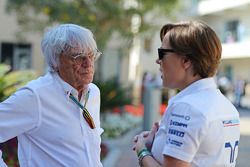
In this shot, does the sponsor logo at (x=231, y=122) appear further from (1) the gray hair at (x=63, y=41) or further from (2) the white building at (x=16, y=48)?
(2) the white building at (x=16, y=48)

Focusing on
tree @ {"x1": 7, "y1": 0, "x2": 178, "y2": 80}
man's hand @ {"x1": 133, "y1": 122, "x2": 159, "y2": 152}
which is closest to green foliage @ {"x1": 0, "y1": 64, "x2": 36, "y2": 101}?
man's hand @ {"x1": 133, "y1": 122, "x2": 159, "y2": 152}

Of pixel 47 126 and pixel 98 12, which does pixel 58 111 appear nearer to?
pixel 47 126

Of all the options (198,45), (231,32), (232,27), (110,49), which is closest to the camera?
(198,45)

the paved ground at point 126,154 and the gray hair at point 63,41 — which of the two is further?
the paved ground at point 126,154

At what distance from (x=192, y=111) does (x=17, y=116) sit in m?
1.03

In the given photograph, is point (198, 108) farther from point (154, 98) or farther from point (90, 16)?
point (90, 16)

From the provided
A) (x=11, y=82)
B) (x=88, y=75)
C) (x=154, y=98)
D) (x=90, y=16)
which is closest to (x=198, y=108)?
(x=88, y=75)

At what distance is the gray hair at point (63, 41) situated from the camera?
261 centimetres

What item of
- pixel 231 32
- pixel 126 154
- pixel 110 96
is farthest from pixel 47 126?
pixel 231 32

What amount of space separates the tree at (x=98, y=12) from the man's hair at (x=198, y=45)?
35.8 ft

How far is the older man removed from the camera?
2.51 m

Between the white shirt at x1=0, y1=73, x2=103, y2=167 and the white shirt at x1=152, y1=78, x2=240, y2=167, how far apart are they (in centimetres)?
62

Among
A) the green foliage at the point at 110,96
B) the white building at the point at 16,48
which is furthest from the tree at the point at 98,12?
the white building at the point at 16,48

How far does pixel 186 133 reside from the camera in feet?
6.39
